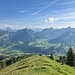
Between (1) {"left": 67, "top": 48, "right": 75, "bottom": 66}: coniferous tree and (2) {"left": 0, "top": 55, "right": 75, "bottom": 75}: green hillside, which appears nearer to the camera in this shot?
(2) {"left": 0, "top": 55, "right": 75, "bottom": 75}: green hillside

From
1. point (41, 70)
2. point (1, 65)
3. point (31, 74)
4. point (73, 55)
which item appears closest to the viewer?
point (31, 74)

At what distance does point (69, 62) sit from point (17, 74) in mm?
59331

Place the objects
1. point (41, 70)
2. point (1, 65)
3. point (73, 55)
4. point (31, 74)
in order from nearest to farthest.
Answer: point (31, 74) → point (41, 70) → point (73, 55) → point (1, 65)

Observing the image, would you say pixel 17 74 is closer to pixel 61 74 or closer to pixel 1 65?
pixel 61 74

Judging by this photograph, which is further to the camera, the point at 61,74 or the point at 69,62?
the point at 69,62

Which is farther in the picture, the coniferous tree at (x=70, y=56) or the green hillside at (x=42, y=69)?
the coniferous tree at (x=70, y=56)

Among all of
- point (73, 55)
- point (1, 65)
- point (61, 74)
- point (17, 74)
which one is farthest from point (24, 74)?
point (1, 65)

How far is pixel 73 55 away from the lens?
359 ft

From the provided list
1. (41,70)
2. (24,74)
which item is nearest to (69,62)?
(41,70)

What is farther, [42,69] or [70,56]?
[70,56]

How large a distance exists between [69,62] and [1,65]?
101876 millimetres

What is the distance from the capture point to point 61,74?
5891 centimetres

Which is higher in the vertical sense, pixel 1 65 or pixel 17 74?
pixel 17 74

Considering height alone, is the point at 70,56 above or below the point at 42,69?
below
